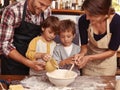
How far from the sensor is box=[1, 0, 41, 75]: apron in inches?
94.2

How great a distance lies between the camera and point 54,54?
8.11 feet

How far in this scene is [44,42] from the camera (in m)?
2.49

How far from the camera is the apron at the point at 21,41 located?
239 centimetres

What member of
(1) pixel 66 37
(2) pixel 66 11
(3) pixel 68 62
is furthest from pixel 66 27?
(2) pixel 66 11

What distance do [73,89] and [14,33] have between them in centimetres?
80

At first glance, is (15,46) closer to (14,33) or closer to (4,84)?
(14,33)

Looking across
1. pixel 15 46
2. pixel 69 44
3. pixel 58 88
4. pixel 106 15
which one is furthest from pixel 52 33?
pixel 58 88

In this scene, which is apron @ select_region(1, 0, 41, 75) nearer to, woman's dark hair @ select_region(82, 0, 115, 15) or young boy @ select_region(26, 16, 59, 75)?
young boy @ select_region(26, 16, 59, 75)

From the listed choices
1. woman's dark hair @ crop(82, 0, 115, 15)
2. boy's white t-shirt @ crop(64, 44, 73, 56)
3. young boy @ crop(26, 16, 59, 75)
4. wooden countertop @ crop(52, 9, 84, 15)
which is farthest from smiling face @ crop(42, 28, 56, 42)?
wooden countertop @ crop(52, 9, 84, 15)

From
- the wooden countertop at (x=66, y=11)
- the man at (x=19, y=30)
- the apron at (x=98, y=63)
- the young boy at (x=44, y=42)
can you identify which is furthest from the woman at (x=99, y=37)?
the wooden countertop at (x=66, y=11)

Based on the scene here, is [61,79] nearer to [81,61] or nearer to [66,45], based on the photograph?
[81,61]

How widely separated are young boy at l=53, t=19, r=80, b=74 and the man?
22 centimetres

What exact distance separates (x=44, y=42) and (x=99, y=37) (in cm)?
48

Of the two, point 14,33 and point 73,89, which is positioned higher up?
point 14,33
